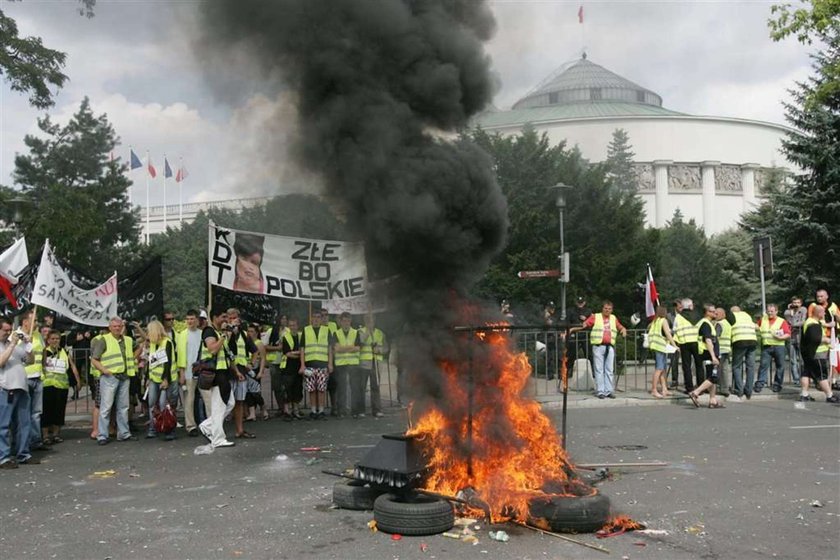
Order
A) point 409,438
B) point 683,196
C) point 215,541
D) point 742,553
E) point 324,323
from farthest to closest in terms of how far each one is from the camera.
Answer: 1. point 683,196
2. point 324,323
3. point 409,438
4. point 215,541
5. point 742,553

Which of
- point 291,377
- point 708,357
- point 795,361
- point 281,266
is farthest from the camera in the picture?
point 795,361

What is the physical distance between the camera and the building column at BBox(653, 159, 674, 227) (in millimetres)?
73562

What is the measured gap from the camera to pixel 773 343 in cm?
1356

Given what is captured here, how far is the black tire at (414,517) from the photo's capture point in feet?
17.2

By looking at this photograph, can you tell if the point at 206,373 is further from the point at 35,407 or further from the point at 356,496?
the point at 356,496

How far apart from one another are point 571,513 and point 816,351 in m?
9.45

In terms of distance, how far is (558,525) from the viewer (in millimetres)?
5242

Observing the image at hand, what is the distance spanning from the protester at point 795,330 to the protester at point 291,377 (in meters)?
9.74

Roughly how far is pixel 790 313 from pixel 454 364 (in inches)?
444

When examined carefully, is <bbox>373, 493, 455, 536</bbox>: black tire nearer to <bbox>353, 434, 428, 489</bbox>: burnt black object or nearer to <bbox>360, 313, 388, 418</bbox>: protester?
<bbox>353, 434, 428, 489</bbox>: burnt black object

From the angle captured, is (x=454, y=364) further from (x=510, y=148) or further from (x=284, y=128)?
(x=510, y=148)

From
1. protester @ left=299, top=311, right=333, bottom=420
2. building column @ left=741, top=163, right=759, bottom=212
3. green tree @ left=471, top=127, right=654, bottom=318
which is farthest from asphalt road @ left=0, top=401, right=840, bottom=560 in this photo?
building column @ left=741, top=163, right=759, bottom=212

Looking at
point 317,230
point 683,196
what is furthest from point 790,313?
point 683,196

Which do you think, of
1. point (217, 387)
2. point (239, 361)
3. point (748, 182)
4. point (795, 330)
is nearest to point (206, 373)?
point (217, 387)
